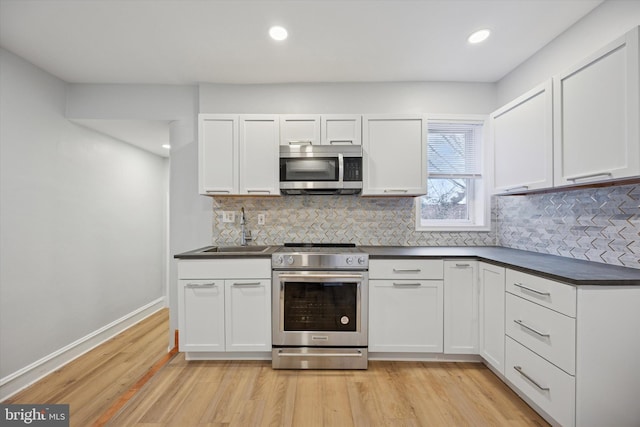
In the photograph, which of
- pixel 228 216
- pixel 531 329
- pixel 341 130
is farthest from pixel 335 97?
pixel 531 329

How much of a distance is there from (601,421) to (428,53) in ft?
8.93

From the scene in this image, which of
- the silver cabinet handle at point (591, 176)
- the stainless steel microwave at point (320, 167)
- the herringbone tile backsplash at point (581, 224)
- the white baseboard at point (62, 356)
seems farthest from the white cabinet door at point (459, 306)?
the white baseboard at point (62, 356)

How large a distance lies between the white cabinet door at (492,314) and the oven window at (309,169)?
4.95ft

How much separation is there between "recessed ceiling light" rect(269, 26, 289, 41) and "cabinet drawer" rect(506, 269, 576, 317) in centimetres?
245

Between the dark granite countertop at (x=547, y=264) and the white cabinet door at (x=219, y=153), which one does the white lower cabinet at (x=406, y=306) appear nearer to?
the dark granite countertop at (x=547, y=264)

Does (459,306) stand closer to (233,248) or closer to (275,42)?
(233,248)

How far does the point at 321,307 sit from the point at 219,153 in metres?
1.73

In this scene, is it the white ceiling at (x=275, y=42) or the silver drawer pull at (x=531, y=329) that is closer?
the silver drawer pull at (x=531, y=329)

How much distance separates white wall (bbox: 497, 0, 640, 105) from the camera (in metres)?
1.71

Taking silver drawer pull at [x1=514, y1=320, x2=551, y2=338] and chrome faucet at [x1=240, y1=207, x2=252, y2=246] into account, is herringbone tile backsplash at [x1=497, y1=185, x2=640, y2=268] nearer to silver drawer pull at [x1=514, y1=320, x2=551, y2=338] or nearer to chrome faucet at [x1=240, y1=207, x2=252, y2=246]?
silver drawer pull at [x1=514, y1=320, x2=551, y2=338]

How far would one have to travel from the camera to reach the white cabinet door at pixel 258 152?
261cm

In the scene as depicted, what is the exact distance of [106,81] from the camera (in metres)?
2.86

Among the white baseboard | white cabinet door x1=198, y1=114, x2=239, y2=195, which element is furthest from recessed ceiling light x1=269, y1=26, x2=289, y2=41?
the white baseboard

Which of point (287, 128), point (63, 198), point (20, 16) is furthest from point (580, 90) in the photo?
point (63, 198)
